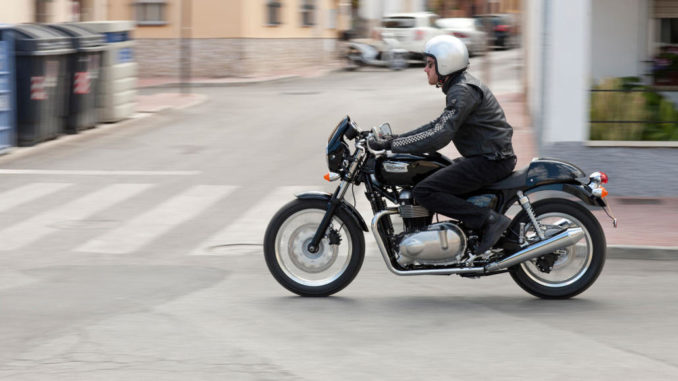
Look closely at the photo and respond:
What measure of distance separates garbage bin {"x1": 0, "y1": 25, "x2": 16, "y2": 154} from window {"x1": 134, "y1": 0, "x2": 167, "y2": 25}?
56.1 feet

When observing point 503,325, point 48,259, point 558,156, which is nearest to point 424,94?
point 558,156

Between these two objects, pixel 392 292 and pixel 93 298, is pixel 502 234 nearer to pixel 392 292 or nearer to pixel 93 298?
pixel 392 292

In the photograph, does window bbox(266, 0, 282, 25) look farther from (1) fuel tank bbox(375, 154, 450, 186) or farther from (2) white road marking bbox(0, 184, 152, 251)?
(1) fuel tank bbox(375, 154, 450, 186)

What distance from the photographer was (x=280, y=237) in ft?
23.0

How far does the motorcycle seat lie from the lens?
6.82 m

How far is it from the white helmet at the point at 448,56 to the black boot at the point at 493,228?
3.16ft

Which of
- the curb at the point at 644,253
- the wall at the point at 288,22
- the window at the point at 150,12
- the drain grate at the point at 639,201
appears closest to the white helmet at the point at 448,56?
the curb at the point at 644,253

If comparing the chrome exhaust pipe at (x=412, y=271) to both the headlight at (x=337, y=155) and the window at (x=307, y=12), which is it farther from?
the window at (x=307, y=12)

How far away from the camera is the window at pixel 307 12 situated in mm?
35969

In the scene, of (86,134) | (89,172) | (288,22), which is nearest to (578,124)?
(89,172)

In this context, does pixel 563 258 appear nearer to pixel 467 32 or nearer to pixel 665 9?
pixel 665 9

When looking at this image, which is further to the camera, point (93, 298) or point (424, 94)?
point (424, 94)

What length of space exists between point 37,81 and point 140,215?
17.6ft

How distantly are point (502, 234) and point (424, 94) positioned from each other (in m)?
16.8
